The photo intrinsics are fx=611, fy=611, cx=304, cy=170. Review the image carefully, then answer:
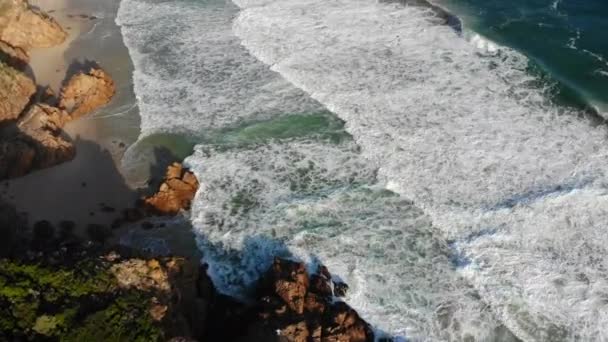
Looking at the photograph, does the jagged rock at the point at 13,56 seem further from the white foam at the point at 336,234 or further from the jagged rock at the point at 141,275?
the jagged rock at the point at 141,275

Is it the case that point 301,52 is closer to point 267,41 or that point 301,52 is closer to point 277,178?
point 267,41

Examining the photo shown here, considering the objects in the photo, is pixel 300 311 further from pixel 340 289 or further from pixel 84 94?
pixel 84 94

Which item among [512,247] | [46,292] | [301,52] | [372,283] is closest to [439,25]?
[301,52]

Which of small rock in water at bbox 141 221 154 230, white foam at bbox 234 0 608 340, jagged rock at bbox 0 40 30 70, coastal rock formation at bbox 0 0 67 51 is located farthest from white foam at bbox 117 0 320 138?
small rock in water at bbox 141 221 154 230

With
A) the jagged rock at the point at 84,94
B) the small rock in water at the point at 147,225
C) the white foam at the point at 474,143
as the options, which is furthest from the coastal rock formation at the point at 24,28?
the small rock in water at the point at 147,225

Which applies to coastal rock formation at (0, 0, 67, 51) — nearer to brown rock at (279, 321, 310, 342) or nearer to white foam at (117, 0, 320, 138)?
white foam at (117, 0, 320, 138)

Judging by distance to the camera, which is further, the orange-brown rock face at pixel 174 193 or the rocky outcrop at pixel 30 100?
the rocky outcrop at pixel 30 100

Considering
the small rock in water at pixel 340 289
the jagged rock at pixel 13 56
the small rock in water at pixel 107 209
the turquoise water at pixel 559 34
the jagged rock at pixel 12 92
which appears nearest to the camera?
the small rock in water at pixel 340 289
